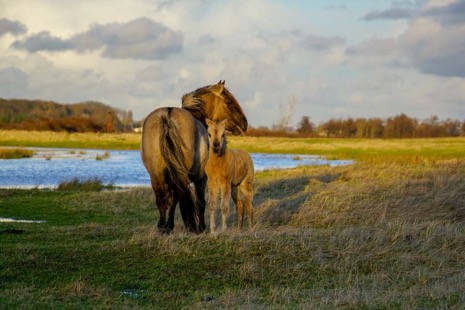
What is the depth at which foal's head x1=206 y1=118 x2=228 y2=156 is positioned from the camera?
38.3ft

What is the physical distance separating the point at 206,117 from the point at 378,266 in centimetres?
450

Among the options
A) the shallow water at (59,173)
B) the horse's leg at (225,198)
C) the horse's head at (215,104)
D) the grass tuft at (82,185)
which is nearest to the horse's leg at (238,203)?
the horse's leg at (225,198)

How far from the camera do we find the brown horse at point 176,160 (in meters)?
11.1

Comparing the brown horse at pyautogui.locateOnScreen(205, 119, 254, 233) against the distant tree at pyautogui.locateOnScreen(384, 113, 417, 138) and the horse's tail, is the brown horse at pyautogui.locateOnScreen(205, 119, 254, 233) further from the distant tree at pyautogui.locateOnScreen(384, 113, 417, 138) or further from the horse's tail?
the distant tree at pyautogui.locateOnScreen(384, 113, 417, 138)

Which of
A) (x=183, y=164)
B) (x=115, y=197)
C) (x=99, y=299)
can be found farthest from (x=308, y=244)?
(x=115, y=197)

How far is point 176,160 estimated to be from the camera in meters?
11.0

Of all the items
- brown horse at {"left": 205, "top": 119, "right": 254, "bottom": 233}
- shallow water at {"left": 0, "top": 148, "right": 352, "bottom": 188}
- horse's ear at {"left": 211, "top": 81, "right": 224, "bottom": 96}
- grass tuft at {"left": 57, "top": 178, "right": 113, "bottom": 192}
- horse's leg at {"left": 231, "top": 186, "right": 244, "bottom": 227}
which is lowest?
shallow water at {"left": 0, "top": 148, "right": 352, "bottom": 188}

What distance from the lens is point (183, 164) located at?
11.1 meters

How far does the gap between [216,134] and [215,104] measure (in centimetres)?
138

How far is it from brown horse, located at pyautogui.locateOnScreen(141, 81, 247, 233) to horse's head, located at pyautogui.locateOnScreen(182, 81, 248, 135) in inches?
18.7

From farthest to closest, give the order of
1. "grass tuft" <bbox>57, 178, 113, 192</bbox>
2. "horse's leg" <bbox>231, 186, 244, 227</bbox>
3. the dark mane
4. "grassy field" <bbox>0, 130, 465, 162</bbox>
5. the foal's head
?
"grassy field" <bbox>0, 130, 465, 162</bbox> → "grass tuft" <bbox>57, 178, 113, 192</bbox> → "horse's leg" <bbox>231, 186, 244, 227</bbox> → the dark mane → the foal's head

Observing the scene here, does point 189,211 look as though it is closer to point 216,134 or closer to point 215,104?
point 216,134

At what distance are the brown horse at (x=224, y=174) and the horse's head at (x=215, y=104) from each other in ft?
2.01

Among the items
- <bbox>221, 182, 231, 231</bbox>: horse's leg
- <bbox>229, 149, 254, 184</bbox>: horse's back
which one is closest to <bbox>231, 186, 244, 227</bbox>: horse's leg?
<bbox>229, 149, 254, 184</bbox>: horse's back
